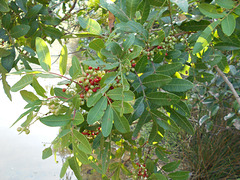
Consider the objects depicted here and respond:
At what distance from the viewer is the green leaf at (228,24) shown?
0.41 meters

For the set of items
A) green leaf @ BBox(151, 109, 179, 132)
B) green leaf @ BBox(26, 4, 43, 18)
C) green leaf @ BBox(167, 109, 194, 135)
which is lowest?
green leaf @ BBox(167, 109, 194, 135)

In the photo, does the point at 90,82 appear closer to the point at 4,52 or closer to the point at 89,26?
the point at 89,26

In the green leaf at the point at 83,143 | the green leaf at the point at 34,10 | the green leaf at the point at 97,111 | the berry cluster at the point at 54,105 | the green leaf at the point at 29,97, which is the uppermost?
the green leaf at the point at 34,10

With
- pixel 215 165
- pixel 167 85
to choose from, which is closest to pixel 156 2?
pixel 167 85

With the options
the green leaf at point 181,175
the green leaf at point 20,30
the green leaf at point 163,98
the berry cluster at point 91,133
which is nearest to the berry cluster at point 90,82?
the green leaf at point 163,98

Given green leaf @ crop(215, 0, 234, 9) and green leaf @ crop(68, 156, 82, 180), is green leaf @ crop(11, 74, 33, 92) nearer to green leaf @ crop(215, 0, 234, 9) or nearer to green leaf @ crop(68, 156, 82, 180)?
green leaf @ crop(68, 156, 82, 180)

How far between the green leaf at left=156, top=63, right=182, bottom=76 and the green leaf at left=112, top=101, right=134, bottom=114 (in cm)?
12

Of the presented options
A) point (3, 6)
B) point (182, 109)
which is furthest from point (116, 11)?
point (3, 6)

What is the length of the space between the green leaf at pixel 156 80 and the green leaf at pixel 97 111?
96 millimetres

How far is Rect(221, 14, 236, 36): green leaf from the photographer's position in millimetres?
411

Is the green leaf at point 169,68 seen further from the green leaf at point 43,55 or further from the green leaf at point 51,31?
the green leaf at point 51,31

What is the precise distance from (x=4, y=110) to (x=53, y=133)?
45.4 inches

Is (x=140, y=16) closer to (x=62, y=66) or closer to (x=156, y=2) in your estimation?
(x=156, y=2)

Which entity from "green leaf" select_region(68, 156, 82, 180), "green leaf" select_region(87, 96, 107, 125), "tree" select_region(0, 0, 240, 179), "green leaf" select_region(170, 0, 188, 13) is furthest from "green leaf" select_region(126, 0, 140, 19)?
"green leaf" select_region(68, 156, 82, 180)
